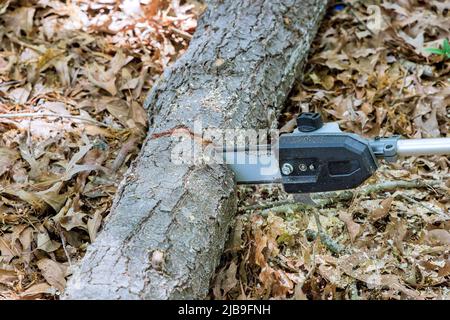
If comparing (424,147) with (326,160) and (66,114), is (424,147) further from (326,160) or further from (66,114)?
(66,114)

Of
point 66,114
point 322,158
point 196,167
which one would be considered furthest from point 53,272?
point 322,158

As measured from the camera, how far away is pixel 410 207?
2.94m

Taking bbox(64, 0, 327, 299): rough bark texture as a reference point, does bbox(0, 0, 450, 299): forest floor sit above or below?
below

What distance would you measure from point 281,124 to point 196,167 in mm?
976

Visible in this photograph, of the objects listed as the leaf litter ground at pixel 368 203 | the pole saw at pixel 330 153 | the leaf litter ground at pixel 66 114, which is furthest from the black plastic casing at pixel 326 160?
the leaf litter ground at pixel 66 114

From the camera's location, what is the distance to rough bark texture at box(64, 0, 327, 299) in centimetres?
226

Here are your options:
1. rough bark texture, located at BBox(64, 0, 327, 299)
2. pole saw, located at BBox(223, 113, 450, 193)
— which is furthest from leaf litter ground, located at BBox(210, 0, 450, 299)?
pole saw, located at BBox(223, 113, 450, 193)

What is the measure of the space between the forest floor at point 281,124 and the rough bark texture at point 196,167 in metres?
0.23

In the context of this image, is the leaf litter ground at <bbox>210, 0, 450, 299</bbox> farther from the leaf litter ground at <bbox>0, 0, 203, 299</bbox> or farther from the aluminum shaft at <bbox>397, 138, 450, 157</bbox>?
Result: the leaf litter ground at <bbox>0, 0, 203, 299</bbox>

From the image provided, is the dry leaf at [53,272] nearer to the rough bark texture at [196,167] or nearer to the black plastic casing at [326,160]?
the rough bark texture at [196,167]

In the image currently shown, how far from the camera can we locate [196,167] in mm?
2688

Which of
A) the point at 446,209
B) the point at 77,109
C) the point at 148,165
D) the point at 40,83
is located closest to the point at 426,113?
the point at 446,209

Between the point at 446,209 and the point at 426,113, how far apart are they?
74 cm
